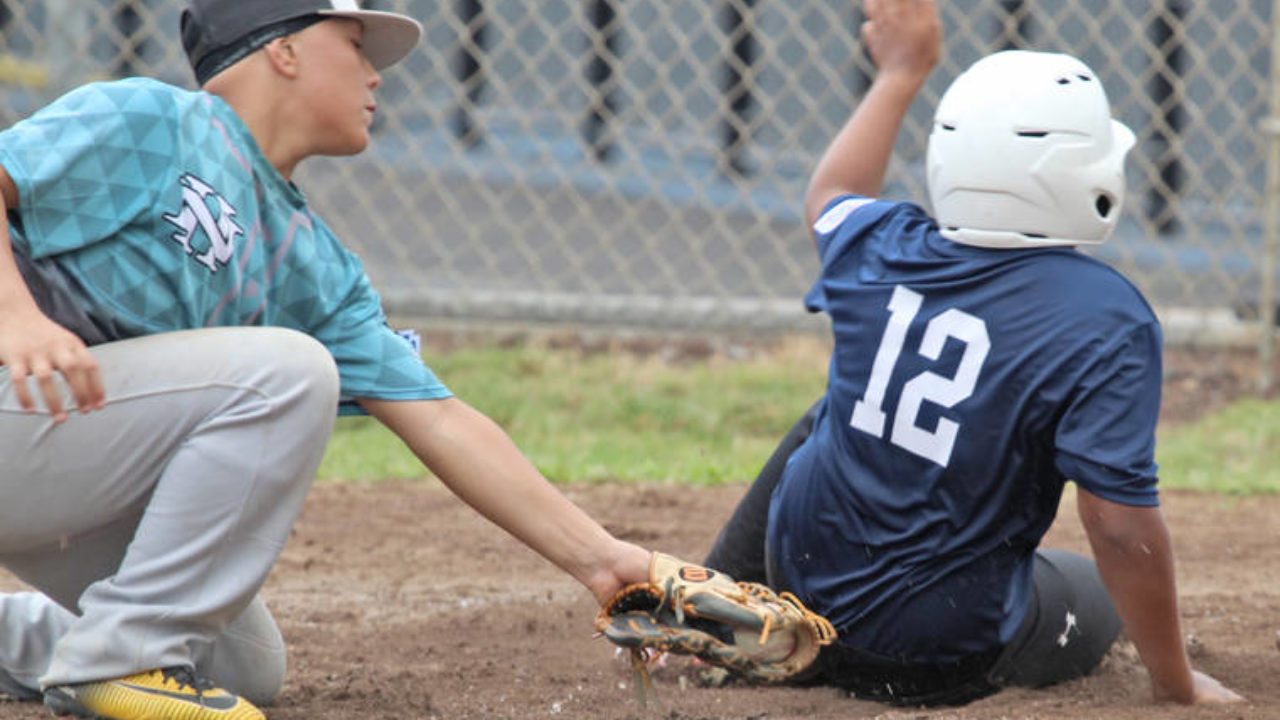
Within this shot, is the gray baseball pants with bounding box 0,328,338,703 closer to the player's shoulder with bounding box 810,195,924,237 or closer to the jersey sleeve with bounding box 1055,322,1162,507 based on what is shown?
the player's shoulder with bounding box 810,195,924,237

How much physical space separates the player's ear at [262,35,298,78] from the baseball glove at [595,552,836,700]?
0.93 meters

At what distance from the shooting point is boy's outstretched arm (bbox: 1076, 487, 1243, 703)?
2.58 m

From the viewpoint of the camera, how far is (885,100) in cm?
322

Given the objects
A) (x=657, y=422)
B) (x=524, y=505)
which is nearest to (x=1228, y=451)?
(x=657, y=422)

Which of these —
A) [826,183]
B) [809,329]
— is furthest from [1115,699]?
[809,329]

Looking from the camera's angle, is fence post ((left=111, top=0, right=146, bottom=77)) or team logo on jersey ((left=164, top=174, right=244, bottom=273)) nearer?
team logo on jersey ((left=164, top=174, right=244, bottom=273))

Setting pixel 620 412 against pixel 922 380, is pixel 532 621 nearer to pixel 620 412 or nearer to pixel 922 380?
pixel 922 380

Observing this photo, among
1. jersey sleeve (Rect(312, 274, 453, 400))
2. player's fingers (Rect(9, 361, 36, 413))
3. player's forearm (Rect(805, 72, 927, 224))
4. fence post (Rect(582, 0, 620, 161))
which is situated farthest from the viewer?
fence post (Rect(582, 0, 620, 161))

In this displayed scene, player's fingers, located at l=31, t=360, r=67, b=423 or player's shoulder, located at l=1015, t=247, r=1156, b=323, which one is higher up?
player's shoulder, located at l=1015, t=247, r=1156, b=323

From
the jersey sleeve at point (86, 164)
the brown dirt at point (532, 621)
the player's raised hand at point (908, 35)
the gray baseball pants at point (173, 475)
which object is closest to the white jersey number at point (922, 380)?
the brown dirt at point (532, 621)

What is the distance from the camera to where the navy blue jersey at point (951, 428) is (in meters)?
2.60

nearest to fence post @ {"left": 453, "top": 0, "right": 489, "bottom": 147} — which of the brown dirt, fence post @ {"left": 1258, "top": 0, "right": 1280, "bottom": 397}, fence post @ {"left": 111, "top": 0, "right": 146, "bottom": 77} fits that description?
fence post @ {"left": 111, "top": 0, "right": 146, "bottom": 77}

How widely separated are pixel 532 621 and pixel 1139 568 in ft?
4.64

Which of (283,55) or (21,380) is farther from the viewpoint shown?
(283,55)
